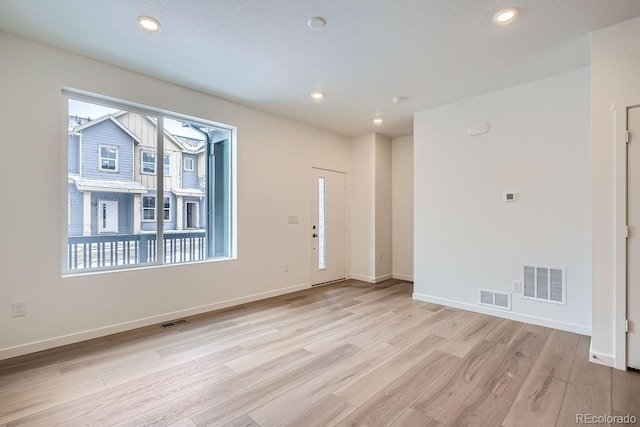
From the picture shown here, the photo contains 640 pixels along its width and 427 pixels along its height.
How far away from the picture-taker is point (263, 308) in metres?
4.07

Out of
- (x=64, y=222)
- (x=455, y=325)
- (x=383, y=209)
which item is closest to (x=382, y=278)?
(x=383, y=209)

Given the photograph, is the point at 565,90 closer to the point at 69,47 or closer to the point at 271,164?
the point at 271,164

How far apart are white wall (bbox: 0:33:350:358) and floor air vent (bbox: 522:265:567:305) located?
3461mm

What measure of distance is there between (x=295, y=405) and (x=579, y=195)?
3.56 m

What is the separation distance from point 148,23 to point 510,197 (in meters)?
4.22

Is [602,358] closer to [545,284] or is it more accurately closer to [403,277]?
[545,284]

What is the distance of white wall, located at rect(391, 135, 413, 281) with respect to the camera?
586 centimetres

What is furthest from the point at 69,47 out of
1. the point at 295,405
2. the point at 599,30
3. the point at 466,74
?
the point at 599,30

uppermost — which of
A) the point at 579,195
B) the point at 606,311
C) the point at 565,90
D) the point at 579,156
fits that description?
the point at 565,90

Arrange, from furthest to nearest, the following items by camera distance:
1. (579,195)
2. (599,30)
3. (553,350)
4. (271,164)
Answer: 1. (271,164)
2. (579,195)
3. (553,350)
4. (599,30)

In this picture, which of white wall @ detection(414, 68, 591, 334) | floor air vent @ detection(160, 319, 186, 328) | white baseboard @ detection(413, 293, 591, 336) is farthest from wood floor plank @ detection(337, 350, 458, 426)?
floor air vent @ detection(160, 319, 186, 328)

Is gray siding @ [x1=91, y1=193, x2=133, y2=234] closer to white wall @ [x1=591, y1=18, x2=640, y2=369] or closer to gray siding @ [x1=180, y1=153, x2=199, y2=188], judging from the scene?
gray siding @ [x1=180, y1=153, x2=199, y2=188]

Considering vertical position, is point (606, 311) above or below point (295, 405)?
above

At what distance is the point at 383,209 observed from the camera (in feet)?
19.2
